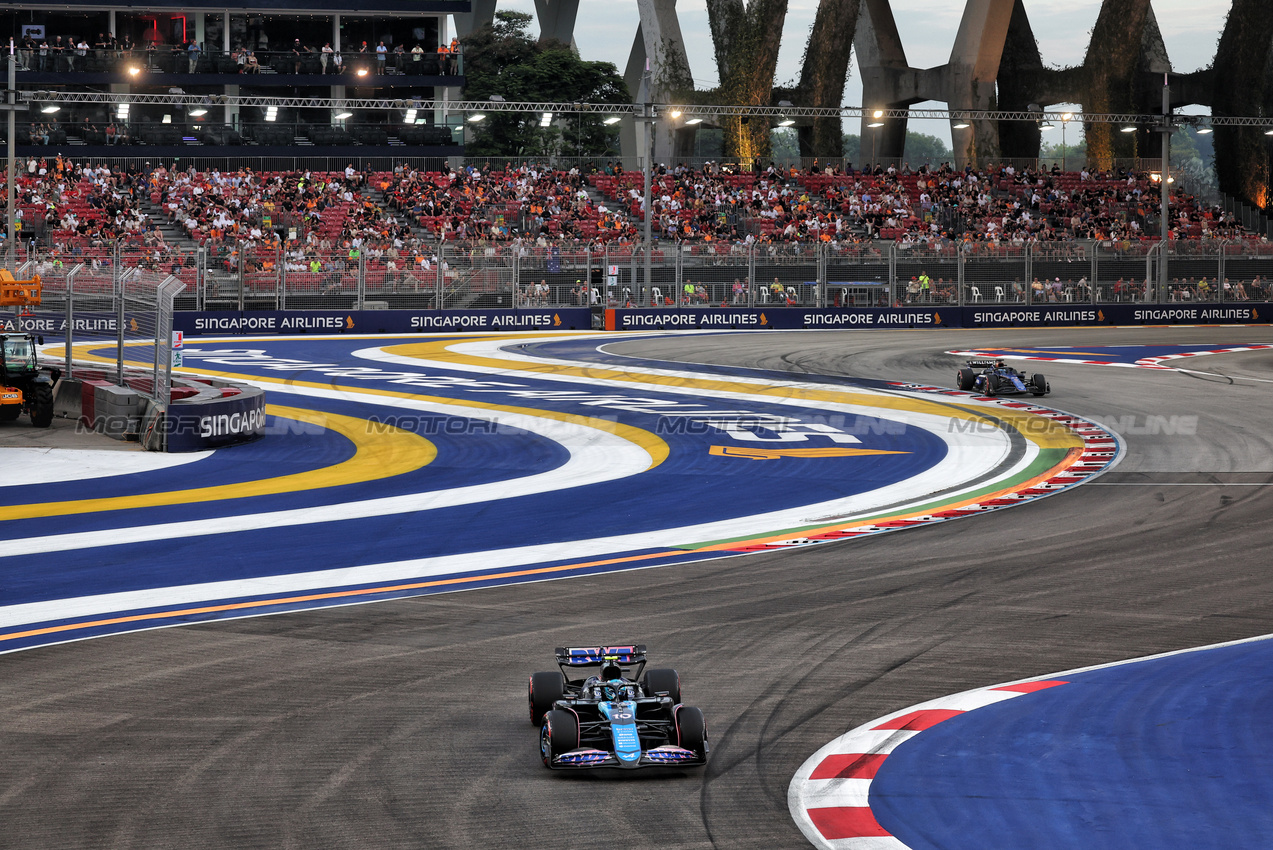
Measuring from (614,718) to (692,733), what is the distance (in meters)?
0.45

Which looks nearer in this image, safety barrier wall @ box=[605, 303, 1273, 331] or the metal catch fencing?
the metal catch fencing

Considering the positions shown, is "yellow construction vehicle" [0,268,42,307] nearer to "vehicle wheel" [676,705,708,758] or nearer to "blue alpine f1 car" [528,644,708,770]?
"blue alpine f1 car" [528,644,708,770]

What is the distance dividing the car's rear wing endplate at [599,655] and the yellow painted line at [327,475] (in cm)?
863

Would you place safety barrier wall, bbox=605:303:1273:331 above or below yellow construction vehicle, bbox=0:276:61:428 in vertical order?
above

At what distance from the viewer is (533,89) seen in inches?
3346

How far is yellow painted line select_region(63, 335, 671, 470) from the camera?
64.6 feet

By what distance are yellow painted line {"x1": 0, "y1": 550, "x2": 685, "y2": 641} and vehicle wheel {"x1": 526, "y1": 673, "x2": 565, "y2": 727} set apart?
3.70 m

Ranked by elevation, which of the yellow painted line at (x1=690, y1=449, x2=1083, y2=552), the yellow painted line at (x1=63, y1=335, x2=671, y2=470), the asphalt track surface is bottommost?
the asphalt track surface

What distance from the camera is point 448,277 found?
41.9 m

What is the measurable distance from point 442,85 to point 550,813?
6334 cm

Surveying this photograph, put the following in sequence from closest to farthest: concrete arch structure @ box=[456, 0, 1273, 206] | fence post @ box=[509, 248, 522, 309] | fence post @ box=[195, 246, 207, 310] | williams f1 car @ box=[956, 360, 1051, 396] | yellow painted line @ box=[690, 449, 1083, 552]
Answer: yellow painted line @ box=[690, 449, 1083, 552]
williams f1 car @ box=[956, 360, 1051, 396]
fence post @ box=[195, 246, 207, 310]
fence post @ box=[509, 248, 522, 309]
concrete arch structure @ box=[456, 0, 1273, 206]

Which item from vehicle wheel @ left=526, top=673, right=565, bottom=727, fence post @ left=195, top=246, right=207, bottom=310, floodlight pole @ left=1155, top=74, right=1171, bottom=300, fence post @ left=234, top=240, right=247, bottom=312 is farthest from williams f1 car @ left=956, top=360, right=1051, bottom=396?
fence post @ left=195, top=246, right=207, bottom=310

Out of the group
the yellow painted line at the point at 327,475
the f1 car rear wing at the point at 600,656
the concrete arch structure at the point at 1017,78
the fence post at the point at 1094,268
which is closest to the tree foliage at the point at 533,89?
the concrete arch structure at the point at 1017,78

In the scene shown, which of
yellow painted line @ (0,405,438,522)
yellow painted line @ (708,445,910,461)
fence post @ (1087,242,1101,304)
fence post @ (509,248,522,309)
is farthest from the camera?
fence post @ (1087,242,1101,304)
